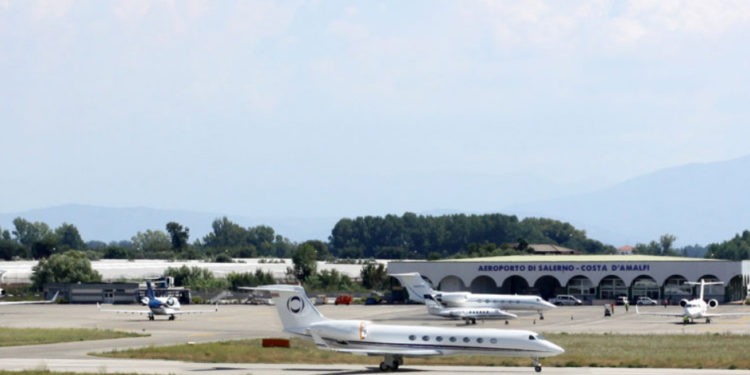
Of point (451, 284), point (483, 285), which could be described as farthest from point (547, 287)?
point (451, 284)

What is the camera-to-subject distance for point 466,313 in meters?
97.6

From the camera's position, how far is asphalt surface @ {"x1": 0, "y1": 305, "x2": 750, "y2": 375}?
5647 centimetres

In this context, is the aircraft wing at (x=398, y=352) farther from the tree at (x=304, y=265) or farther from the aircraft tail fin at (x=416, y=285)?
the tree at (x=304, y=265)

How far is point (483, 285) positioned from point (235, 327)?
48.4 m

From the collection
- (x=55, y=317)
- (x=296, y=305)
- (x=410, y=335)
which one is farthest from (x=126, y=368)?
(x=55, y=317)

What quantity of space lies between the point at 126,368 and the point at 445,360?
48.9ft

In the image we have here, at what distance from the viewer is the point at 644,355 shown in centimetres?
6275

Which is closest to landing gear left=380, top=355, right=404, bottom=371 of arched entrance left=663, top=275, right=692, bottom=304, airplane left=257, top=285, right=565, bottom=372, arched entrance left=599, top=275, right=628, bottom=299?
airplane left=257, top=285, right=565, bottom=372

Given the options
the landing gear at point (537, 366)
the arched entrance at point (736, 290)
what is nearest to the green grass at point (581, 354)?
the landing gear at point (537, 366)

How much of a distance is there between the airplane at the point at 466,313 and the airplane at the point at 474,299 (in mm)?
822

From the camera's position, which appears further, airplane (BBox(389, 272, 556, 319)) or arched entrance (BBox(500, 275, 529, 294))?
arched entrance (BBox(500, 275, 529, 294))

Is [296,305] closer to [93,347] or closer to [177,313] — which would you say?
[93,347]

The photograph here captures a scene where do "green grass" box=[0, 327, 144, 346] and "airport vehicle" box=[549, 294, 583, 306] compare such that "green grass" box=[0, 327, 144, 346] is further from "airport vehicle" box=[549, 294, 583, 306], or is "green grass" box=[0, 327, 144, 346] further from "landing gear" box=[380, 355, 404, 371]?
"airport vehicle" box=[549, 294, 583, 306]

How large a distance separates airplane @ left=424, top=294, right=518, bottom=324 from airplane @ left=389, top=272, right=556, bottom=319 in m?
0.82
